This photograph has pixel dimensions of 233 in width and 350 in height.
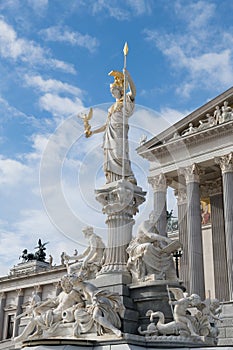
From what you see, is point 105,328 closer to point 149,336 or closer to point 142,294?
point 149,336

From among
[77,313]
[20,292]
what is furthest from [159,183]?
[20,292]

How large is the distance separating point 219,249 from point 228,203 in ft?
19.0

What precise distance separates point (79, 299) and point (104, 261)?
→ 2.35 meters

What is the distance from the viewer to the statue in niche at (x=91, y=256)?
48.5 ft

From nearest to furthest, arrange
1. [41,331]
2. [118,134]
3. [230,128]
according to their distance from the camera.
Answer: [41,331], [118,134], [230,128]

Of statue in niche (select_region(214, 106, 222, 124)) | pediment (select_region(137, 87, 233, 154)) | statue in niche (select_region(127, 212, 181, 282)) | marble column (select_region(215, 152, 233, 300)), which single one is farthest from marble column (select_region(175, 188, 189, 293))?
statue in niche (select_region(127, 212, 181, 282))

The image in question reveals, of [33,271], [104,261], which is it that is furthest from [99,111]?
[33,271]

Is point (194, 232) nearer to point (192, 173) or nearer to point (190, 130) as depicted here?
point (192, 173)

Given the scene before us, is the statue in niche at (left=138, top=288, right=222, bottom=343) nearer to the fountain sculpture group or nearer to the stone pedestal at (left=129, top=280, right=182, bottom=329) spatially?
the fountain sculpture group

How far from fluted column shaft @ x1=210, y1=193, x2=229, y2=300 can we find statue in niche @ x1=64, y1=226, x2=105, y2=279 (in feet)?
73.4

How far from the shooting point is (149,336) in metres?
11.5

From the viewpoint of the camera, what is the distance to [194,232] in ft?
111

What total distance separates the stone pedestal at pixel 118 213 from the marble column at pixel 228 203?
1732 cm

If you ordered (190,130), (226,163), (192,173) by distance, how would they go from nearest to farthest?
(226,163) < (192,173) < (190,130)
